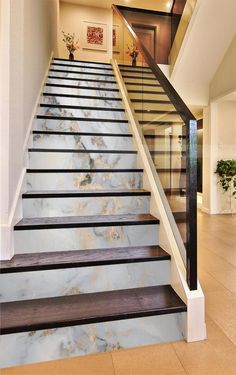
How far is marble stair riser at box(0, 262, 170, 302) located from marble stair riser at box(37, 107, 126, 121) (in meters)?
2.03

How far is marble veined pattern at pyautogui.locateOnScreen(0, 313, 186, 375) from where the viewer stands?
1.33 m

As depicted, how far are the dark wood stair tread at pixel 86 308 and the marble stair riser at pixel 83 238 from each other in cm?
35

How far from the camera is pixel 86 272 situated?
1.64 m

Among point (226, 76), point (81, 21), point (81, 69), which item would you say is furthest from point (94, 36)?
point (226, 76)

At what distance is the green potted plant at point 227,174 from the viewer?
204 inches

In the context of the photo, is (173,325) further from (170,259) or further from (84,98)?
(84,98)

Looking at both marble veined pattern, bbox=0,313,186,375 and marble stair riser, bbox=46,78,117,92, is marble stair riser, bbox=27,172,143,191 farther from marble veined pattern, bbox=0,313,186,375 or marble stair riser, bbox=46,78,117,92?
marble stair riser, bbox=46,78,117,92

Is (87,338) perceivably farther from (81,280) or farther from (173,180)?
(173,180)

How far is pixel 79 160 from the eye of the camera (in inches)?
99.8

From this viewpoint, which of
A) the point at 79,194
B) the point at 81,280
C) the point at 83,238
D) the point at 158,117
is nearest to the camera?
the point at 81,280

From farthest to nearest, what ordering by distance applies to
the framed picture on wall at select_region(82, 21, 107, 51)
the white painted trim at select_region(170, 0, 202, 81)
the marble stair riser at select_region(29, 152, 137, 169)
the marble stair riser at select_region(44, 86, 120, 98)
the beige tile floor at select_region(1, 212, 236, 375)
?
the framed picture on wall at select_region(82, 21, 107, 51), the white painted trim at select_region(170, 0, 202, 81), the marble stair riser at select_region(44, 86, 120, 98), the marble stair riser at select_region(29, 152, 137, 169), the beige tile floor at select_region(1, 212, 236, 375)

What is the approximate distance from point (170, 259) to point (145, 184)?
848mm

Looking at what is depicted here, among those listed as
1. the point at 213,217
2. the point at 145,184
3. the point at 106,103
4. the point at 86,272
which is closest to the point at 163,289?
the point at 86,272

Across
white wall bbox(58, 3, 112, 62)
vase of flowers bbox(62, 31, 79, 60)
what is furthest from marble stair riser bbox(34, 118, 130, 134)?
white wall bbox(58, 3, 112, 62)
